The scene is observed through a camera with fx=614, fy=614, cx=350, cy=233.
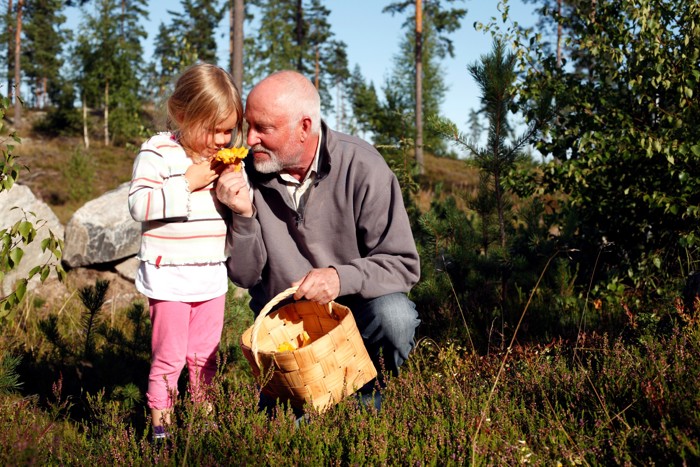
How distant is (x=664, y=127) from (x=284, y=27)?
22.0m

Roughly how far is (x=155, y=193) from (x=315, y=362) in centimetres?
104

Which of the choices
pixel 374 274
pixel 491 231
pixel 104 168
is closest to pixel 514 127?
pixel 491 231

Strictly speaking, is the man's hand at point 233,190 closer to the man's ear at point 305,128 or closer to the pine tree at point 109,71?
the man's ear at point 305,128

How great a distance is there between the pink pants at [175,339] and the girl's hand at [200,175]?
1.89ft

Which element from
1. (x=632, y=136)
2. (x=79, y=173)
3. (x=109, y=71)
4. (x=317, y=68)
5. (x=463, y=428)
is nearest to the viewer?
(x=463, y=428)

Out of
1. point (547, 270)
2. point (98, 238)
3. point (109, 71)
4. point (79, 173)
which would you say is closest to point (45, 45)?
point (109, 71)

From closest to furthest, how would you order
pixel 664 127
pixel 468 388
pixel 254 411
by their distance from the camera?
pixel 254 411 < pixel 468 388 < pixel 664 127

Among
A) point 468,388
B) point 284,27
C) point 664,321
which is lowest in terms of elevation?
point 468,388

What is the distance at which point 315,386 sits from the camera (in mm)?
2496

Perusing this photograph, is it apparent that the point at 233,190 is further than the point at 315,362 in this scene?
Yes

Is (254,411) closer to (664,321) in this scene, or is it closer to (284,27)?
(664,321)

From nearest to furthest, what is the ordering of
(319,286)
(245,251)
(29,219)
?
1. (319,286)
2. (245,251)
3. (29,219)

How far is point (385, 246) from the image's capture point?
10.0ft

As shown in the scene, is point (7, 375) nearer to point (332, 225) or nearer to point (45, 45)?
point (332, 225)
